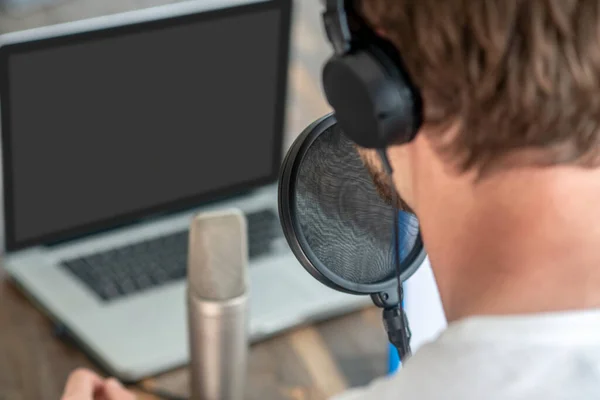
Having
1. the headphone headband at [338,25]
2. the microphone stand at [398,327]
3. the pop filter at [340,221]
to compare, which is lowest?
the microphone stand at [398,327]

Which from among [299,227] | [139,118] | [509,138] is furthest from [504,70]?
[139,118]

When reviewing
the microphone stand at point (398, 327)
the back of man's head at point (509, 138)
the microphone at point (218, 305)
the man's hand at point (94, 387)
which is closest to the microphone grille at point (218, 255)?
the microphone at point (218, 305)

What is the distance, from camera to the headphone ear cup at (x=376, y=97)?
587 mm

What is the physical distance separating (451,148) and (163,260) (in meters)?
0.74

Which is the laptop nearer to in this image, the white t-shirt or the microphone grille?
the microphone grille

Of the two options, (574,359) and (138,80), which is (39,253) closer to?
(138,80)

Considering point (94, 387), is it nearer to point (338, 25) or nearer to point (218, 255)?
point (218, 255)

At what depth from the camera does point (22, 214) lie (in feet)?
3.98

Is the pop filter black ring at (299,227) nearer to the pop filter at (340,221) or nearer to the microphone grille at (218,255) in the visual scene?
the pop filter at (340,221)

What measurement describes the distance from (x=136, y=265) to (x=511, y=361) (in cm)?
78

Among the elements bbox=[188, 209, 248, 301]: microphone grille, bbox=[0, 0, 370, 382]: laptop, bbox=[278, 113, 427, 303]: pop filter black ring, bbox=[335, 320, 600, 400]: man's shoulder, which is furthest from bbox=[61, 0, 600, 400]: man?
bbox=[0, 0, 370, 382]: laptop

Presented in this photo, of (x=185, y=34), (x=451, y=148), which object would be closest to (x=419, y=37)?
(x=451, y=148)

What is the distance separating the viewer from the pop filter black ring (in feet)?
2.60

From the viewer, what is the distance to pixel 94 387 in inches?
41.2
